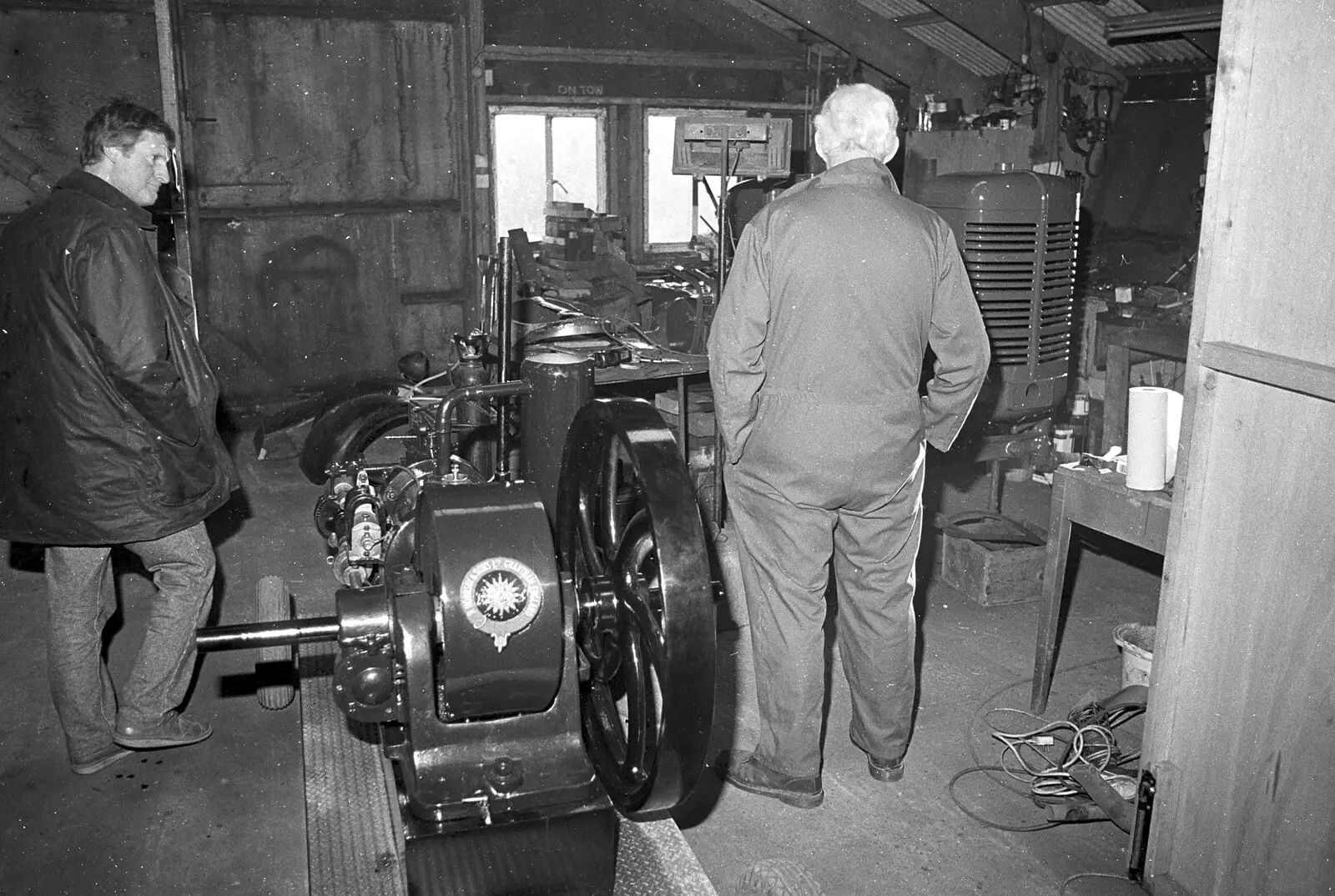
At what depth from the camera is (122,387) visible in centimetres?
244

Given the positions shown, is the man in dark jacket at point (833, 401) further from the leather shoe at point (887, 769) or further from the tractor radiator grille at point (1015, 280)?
the tractor radiator grille at point (1015, 280)

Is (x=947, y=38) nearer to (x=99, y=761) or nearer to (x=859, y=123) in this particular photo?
(x=859, y=123)

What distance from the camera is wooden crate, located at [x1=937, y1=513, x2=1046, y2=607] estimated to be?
372 centimetres

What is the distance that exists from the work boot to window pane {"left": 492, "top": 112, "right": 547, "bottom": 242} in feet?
20.2

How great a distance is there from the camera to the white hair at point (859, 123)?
2373 mm

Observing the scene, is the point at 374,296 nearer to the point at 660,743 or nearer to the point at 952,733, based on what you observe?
the point at 952,733

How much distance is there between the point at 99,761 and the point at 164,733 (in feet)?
0.52

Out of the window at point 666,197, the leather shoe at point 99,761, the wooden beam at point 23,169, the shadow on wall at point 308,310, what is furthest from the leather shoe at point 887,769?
the window at point 666,197

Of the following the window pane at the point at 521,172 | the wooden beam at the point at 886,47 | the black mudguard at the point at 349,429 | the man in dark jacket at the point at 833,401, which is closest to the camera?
the man in dark jacket at the point at 833,401

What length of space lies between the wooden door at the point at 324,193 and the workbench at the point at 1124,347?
12.4ft

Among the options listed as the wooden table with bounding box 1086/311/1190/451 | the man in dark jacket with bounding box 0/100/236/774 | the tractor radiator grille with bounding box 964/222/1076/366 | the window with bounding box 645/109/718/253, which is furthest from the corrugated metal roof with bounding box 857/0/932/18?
the man in dark jacket with bounding box 0/100/236/774

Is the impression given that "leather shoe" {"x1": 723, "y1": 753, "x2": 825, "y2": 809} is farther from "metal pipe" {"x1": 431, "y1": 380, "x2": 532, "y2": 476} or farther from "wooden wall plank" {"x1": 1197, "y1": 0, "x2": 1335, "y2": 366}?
"wooden wall plank" {"x1": 1197, "y1": 0, "x2": 1335, "y2": 366}

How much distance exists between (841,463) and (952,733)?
1003 millimetres

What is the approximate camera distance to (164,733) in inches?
110
